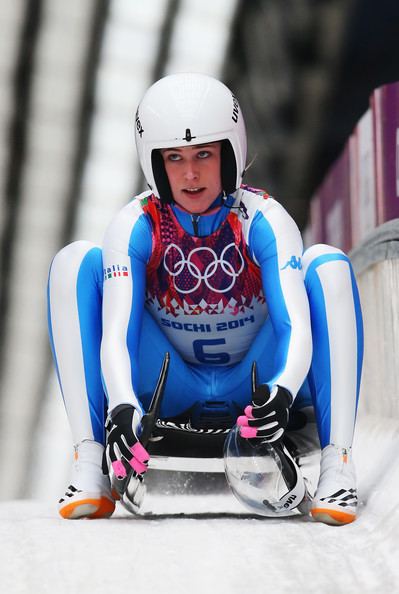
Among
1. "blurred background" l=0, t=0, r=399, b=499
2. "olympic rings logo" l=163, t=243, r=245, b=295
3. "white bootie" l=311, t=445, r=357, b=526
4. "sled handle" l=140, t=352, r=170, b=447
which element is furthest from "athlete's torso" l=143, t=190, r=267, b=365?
"blurred background" l=0, t=0, r=399, b=499

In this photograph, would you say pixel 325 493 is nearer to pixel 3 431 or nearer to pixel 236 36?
pixel 236 36

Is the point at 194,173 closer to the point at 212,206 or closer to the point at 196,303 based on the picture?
the point at 212,206

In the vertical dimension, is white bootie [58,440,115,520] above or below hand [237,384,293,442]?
below

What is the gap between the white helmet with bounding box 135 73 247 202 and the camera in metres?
3.13

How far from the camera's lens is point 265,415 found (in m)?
2.82

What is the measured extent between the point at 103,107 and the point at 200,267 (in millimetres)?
6992

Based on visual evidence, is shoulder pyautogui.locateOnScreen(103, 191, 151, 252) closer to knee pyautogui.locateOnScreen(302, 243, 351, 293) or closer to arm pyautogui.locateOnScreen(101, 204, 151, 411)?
arm pyautogui.locateOnScreen(101, 204, 151, 411)

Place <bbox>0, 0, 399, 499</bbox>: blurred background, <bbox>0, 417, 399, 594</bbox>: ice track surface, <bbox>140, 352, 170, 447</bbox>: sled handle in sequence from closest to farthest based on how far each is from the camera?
<bbox>0, 417, 399, 594</bbox>: ice track surface, <bbox>140, 352, 170, 447</bbox>: sled handle, <bbox>0, 0, 399, 499</bbox>: blurred background

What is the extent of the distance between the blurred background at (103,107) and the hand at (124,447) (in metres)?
6.70

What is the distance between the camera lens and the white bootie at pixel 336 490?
9.41 feet

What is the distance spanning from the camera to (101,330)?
330cm

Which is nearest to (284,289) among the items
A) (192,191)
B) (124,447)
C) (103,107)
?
(192,191)

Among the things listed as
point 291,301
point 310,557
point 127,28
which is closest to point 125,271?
point 291,301

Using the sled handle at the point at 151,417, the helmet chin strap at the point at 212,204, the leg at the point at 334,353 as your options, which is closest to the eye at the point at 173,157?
the helmet chin strap at the point at 212,204
